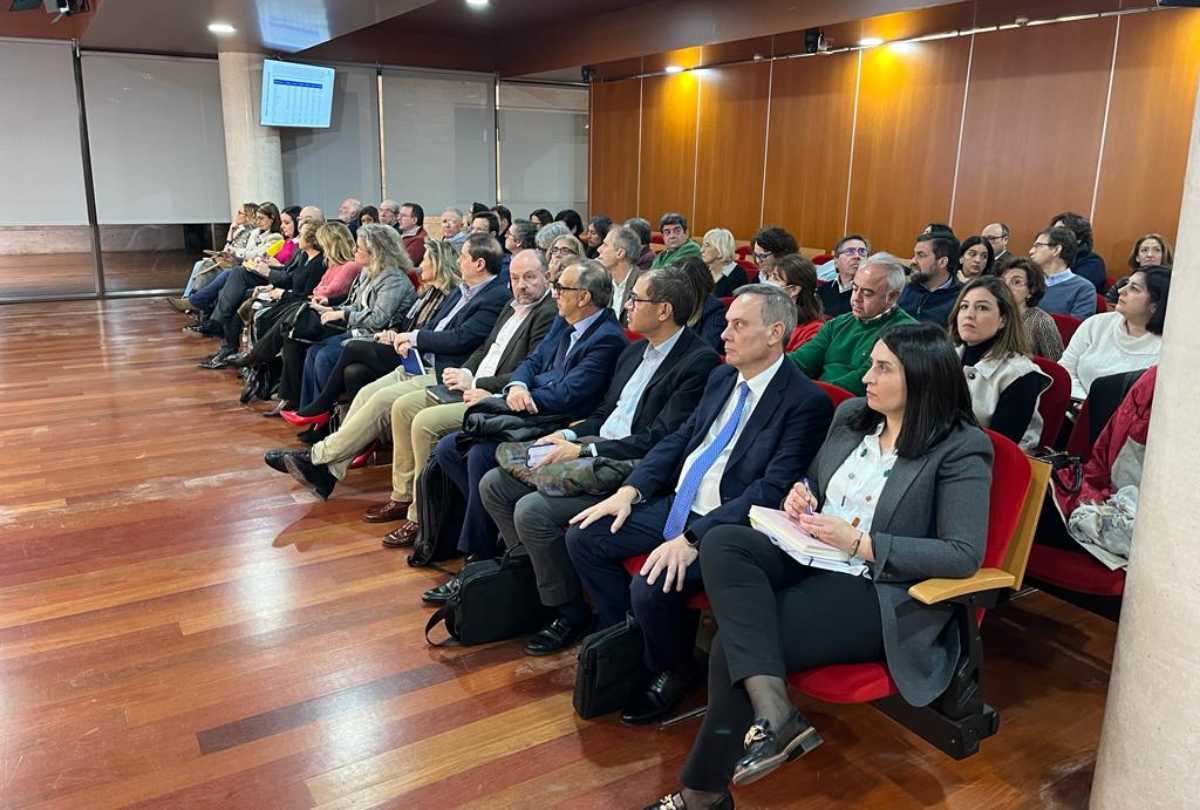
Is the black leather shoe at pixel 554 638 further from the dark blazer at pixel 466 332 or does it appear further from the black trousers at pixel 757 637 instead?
the dark blazer at pixel 466 332

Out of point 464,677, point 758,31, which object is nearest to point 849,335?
point 464,677

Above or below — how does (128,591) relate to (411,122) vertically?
below

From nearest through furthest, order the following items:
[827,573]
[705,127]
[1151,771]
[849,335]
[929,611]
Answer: [1151,771]
[929,611]
[827,573]
[849,335]
[705,127]

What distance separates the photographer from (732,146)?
10.1 m

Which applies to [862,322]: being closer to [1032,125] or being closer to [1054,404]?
[1054,404]

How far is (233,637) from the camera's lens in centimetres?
325

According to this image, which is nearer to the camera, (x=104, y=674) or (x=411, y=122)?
(x=104, y=674)

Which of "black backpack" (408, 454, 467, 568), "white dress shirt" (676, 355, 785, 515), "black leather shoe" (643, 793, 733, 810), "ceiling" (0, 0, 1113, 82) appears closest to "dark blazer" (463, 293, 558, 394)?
"black backpack" (408, 454, 467, 568)

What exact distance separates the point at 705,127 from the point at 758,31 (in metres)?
2.32

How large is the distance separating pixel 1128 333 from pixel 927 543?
245cm

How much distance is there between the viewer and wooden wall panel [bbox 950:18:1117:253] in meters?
6.78

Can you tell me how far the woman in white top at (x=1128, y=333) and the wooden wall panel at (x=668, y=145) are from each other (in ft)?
23.2

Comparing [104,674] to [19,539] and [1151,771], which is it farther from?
[1151,771]

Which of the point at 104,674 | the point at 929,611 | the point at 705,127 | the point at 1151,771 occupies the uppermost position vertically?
the point at 705,127
